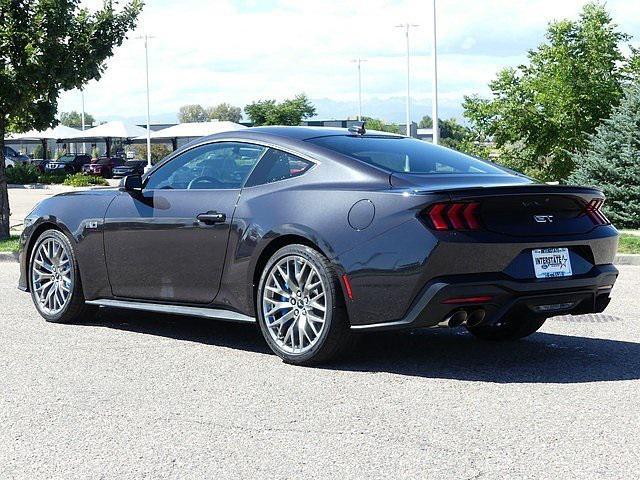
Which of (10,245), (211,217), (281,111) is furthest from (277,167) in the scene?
(281,111)

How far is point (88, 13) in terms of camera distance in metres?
17.4

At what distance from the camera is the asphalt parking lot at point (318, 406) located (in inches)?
193

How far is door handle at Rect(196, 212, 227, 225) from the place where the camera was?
302 inches

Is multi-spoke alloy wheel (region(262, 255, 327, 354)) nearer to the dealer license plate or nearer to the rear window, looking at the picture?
the rear window

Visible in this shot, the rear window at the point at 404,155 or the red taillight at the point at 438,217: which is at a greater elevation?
the rear window at the point at 404,155

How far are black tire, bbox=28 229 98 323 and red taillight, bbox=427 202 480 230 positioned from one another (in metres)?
3.48

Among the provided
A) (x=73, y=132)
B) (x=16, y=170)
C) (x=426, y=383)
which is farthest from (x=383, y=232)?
(x=73, y=132)

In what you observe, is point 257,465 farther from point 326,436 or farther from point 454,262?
point 454,262

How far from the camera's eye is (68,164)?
61.8 meters

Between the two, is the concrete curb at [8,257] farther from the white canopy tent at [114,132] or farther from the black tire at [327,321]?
the white canopy tent at [114,132]

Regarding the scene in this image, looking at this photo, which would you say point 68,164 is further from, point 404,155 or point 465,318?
point 465,318

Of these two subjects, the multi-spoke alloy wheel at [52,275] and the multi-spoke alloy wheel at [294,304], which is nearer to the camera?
the multi-spoke alloy wheel at [294,304]

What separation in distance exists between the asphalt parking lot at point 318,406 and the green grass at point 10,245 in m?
6.98

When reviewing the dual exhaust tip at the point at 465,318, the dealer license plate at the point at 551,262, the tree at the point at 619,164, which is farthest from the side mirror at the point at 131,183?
the tree at the point at 619,164
